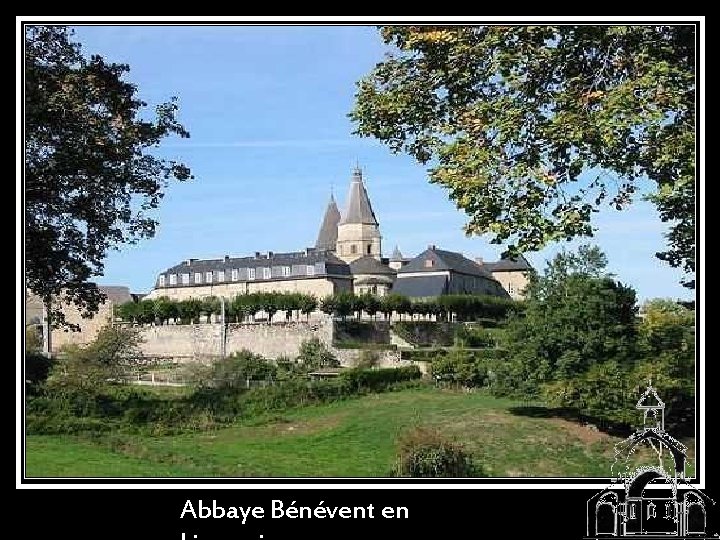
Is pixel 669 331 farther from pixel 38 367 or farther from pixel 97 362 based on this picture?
pixel 97 362

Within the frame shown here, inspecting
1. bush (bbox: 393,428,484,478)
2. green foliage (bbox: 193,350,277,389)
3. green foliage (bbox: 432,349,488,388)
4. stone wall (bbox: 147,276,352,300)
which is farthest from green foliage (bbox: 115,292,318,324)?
bush (bbox: 393,428,484,478)

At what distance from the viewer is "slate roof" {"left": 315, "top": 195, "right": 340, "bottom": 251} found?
993 cm

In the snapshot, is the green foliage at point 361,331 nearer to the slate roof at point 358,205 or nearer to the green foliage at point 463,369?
the green foliage at point 463,369

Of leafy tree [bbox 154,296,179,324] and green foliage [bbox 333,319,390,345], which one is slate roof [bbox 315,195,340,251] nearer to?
leafy tree [bbox 154,296,179,324]

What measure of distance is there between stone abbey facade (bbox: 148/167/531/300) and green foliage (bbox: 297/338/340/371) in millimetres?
1846

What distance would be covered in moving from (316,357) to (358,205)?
16.2 feet

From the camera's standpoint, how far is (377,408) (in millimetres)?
9133

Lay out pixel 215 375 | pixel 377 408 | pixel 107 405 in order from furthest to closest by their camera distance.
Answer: pixel 215 375
pixel 377 408
pixel 107 405

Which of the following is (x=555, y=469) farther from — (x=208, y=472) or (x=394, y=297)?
(x=394, y=297)

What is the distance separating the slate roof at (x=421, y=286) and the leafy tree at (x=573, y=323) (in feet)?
42.0

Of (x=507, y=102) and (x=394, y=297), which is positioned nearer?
(x=507, y=102)
